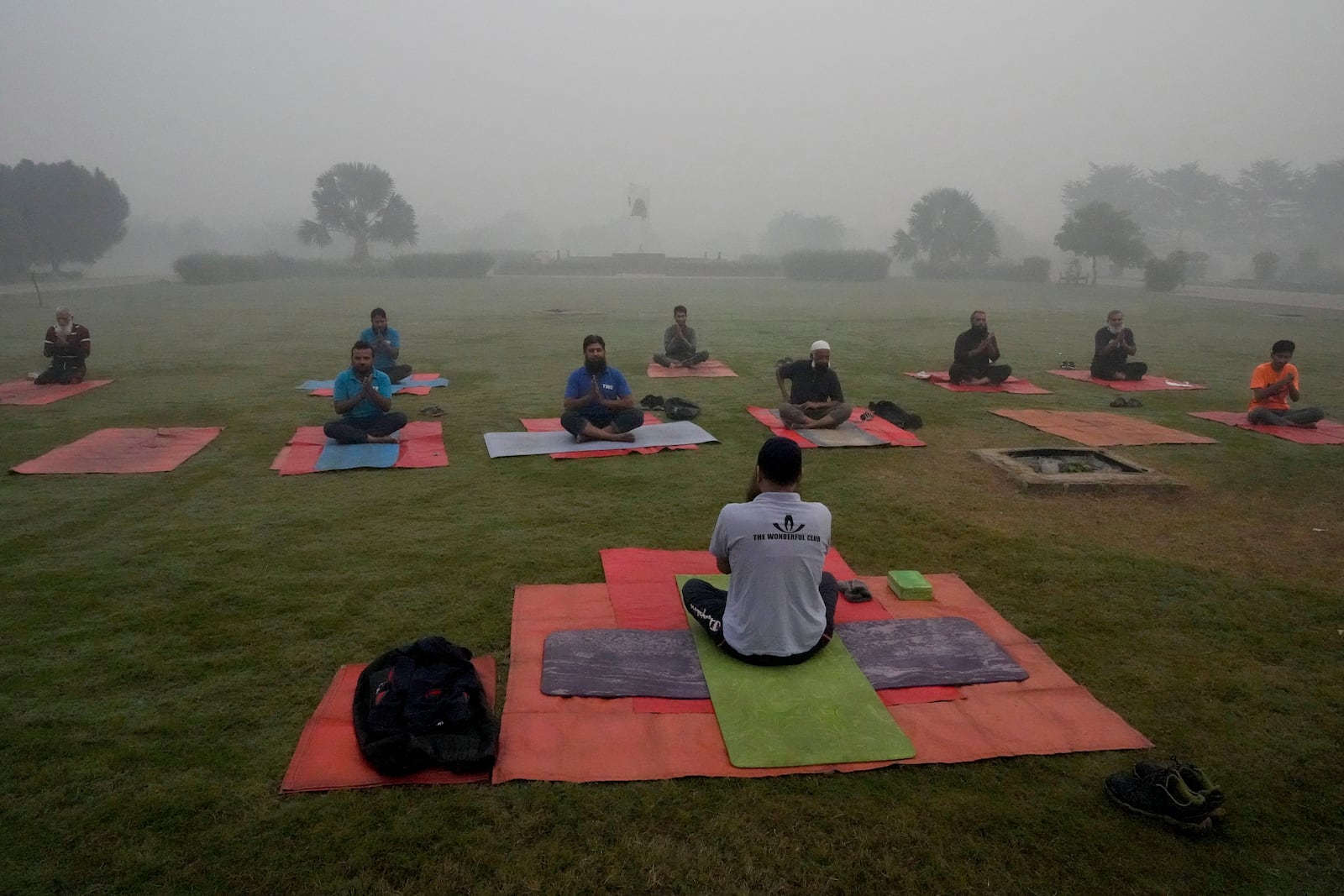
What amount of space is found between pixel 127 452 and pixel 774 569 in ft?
26.4

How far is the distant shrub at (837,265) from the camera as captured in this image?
5731 centimetres

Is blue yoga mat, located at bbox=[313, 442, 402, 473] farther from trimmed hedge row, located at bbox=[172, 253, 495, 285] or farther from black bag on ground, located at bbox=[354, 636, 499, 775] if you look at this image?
trimmed hedge row, located at bbox=[172, 253, 495, 285]

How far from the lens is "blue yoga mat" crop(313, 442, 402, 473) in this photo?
835 cm

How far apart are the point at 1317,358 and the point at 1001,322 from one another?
889 centimetres

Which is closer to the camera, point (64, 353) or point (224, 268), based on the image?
point (64, 353)

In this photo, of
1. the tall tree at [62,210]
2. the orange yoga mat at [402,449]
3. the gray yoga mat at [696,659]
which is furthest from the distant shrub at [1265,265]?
the tall tree at [62,210]

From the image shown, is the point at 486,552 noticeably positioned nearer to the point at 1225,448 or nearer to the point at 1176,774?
the point at 1176,774

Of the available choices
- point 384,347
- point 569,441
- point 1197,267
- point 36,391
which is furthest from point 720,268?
point 569,441

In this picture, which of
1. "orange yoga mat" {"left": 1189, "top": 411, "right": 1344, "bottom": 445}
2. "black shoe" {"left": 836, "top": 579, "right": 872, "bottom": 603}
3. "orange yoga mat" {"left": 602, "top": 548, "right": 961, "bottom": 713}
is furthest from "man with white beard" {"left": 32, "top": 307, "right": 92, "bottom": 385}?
"orange yoga mat" {"left": 1189, "top": 411, "right": 1344, "bottom": 445}

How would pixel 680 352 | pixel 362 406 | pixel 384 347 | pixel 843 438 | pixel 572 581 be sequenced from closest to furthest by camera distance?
pixel 572 581 < pixel 362 406 < pixel 843 438 < pixel 384 347 < pixel 680 352

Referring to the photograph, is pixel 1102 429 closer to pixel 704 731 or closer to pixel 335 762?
pixel 704 731

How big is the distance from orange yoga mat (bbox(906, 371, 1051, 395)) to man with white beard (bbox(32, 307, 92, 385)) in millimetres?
13749

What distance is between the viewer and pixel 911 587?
5.43 metres

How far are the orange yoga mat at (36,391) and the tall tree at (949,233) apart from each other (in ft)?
195
